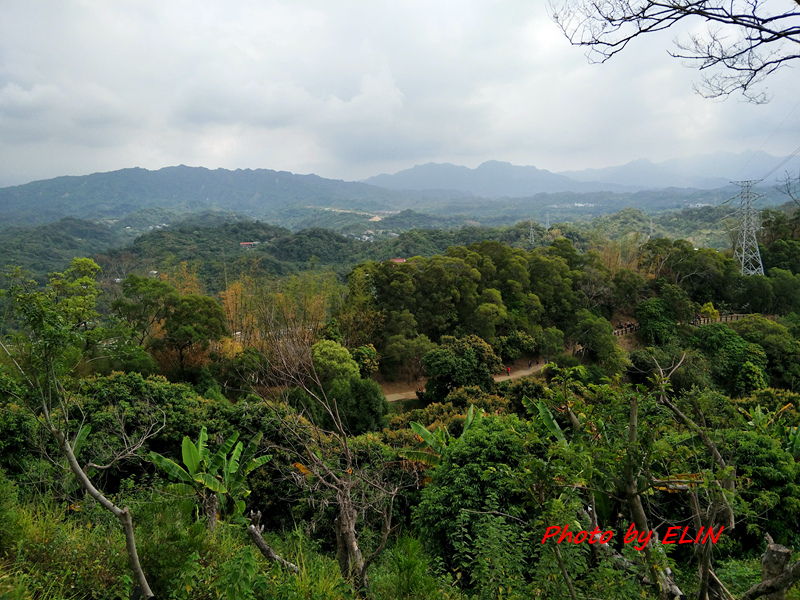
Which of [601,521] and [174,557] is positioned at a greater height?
[174,557]

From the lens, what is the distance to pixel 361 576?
140 inches

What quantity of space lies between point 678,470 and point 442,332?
50.7 feet

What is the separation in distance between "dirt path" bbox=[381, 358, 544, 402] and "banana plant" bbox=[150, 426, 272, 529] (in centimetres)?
880

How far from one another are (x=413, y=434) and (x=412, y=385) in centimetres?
728

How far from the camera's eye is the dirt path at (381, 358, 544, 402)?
15.9 metres

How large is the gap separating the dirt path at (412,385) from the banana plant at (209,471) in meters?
8.80

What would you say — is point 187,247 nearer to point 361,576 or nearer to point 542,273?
point 542,273

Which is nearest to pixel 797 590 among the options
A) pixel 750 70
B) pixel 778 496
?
pixel 778 496

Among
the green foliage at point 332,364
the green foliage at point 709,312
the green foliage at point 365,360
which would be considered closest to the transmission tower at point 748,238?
the green foliage at point 709,312

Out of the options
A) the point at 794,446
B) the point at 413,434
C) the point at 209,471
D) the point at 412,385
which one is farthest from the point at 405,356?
the point at 794,446

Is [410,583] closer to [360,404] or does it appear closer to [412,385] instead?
[360,404]

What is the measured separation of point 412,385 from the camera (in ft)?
55.0

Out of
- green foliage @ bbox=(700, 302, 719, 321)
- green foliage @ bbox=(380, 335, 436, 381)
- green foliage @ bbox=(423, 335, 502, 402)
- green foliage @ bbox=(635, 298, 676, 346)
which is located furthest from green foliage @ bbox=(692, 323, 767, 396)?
green foliage @ bbox=(380, 335, 436, 381)

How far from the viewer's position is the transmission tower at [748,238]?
24203mm
